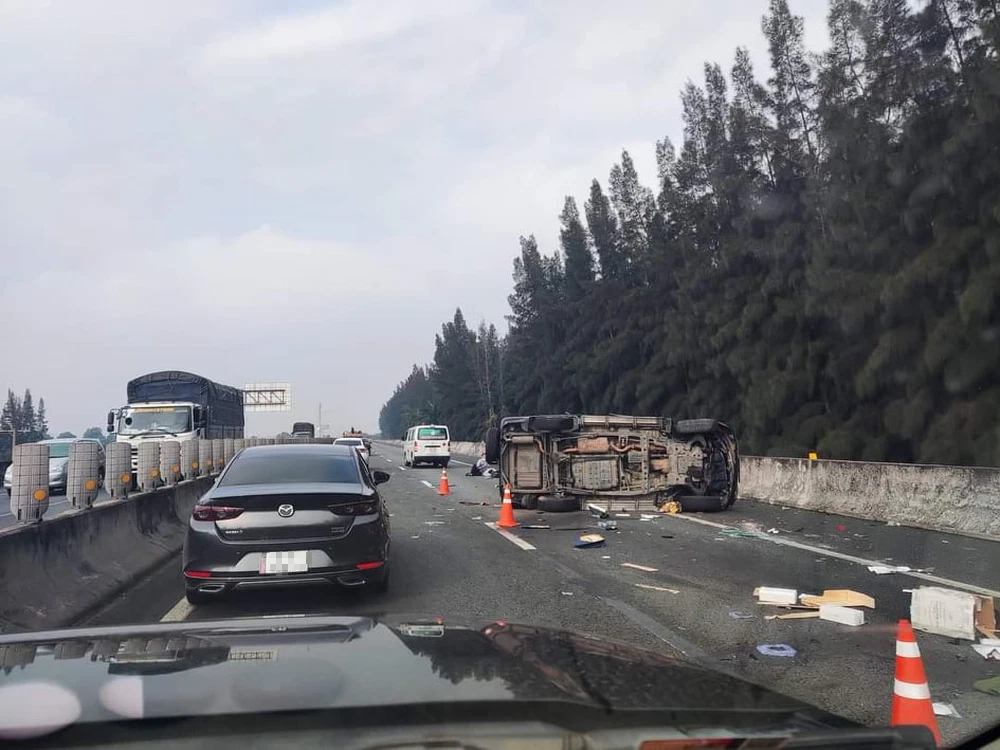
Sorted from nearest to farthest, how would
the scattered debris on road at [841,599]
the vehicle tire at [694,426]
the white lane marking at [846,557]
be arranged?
the scattered debris on road at [841,599] → the white lane marking at [846,557] → the vehicle tire at [694,426]

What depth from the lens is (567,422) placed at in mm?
14367

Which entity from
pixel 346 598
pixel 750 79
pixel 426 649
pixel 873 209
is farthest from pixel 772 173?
pixel 426 649

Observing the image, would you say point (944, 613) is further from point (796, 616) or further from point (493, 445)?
point (493, 445)

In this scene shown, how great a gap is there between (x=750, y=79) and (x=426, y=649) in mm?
43274

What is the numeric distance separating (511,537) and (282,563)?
596cm

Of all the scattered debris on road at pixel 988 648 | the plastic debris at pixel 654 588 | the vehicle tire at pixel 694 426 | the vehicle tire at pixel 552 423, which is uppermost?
the vehicle tire at pixel 552 423

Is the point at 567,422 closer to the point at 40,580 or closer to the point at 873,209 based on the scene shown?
the point at 40,580

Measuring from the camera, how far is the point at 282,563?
7.05 m

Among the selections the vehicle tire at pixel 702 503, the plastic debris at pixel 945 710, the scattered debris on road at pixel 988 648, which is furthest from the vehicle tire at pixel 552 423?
the plastic debris at pixel 945 710

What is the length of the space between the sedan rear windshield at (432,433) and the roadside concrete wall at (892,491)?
21.8 metres

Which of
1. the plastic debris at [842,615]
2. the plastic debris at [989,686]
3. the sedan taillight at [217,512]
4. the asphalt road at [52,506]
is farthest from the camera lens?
the asphalt road at [52,506]

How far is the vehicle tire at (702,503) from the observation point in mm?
14500

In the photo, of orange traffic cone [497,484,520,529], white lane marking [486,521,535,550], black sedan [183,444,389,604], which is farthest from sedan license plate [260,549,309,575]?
orange traffic cone [497,484,520,529]

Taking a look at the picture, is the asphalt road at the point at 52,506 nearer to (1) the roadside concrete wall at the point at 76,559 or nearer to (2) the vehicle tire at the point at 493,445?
(1) the roadside concrete wall at the point at 76,559
